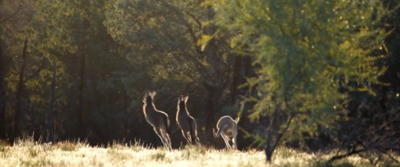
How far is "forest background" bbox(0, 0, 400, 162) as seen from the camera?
13.6 m

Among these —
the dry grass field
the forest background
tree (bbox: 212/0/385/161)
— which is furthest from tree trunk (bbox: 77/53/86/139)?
tree (bbox: 212/0/385/161)

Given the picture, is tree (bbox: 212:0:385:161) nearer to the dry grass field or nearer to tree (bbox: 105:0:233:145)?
the dry grass field

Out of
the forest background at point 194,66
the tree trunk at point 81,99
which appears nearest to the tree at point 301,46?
the forest background at point 194,66

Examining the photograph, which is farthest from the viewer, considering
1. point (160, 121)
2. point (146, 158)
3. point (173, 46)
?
point (173, 46)

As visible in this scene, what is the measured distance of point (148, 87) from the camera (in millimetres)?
45031

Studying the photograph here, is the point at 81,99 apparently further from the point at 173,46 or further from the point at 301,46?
the point at 301,46

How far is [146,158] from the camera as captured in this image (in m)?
16.2

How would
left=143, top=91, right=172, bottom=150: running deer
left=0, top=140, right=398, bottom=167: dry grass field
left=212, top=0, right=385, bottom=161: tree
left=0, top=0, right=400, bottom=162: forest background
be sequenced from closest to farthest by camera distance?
left=212, top=0, right=385, bottom=161: tree → left=0, top=0, right=400, bottom=162: forest background → left=0, top=140, right=398, bottom=167: dry grass field → left=143, top=91, right=172, bottom=150: running deer

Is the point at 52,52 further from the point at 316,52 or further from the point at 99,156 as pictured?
the point at 316,52

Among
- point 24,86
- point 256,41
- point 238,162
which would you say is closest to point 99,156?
point 238,162

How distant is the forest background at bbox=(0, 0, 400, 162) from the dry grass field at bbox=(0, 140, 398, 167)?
0.52 metres

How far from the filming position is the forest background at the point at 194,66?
13641 millimetres

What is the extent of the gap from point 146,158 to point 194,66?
26.2 m

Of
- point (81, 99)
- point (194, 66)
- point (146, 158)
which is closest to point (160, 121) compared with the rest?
point (146, 158)
